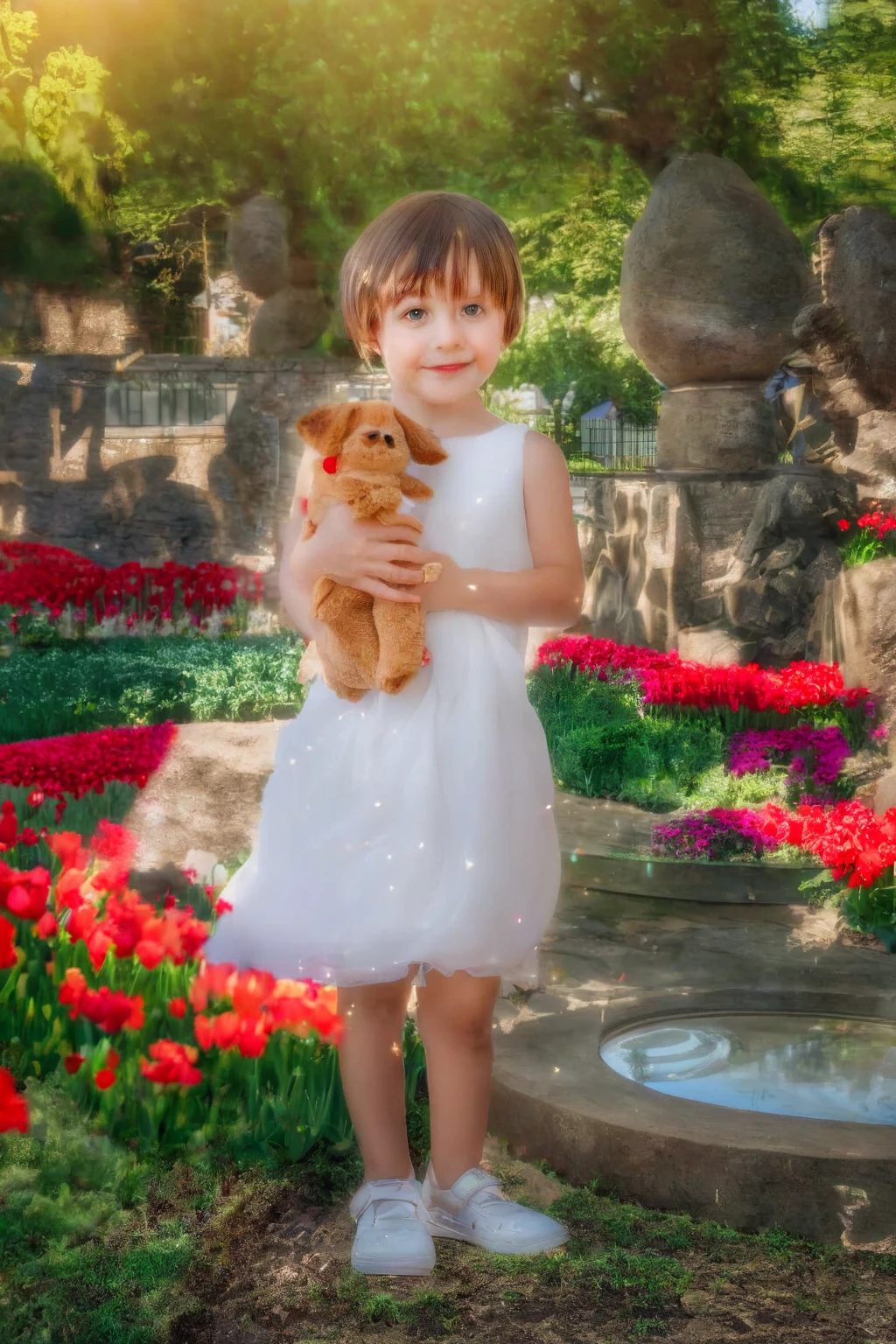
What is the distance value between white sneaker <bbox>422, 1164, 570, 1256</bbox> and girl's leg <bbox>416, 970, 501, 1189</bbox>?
1.2 inches

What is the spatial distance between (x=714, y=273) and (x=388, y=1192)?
23.4 feet

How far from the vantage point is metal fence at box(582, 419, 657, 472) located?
3189 cm

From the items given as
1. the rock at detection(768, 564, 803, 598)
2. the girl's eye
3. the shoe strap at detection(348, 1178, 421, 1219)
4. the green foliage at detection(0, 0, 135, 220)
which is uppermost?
the green foliage at detection(0, 0, 135, 220)

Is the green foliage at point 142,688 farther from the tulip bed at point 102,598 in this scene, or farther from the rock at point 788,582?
the rock at point 788,582

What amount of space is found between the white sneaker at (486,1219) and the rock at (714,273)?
274 inches

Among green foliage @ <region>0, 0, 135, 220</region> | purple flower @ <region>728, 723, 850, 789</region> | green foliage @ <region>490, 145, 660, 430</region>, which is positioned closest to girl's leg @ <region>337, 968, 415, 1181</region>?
purple flower @ <region>728, 723, 850, 789</region>

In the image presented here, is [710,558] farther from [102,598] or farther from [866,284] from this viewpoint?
[102,598]

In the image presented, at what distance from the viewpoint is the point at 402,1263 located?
238 centimetres

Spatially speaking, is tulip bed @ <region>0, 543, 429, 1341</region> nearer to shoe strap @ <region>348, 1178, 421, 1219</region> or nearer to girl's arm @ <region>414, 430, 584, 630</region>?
shoe strap @ <region>348, 1178, 421, 1219</region>

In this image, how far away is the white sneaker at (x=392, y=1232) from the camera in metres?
2.38

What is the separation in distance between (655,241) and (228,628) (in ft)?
19.4

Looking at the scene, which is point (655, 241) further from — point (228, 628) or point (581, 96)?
point (228, 628)

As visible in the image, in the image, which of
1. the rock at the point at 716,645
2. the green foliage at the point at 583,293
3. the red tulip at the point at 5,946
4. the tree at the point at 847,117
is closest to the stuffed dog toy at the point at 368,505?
the red tulip at the point at 5,946

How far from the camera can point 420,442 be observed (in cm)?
234
